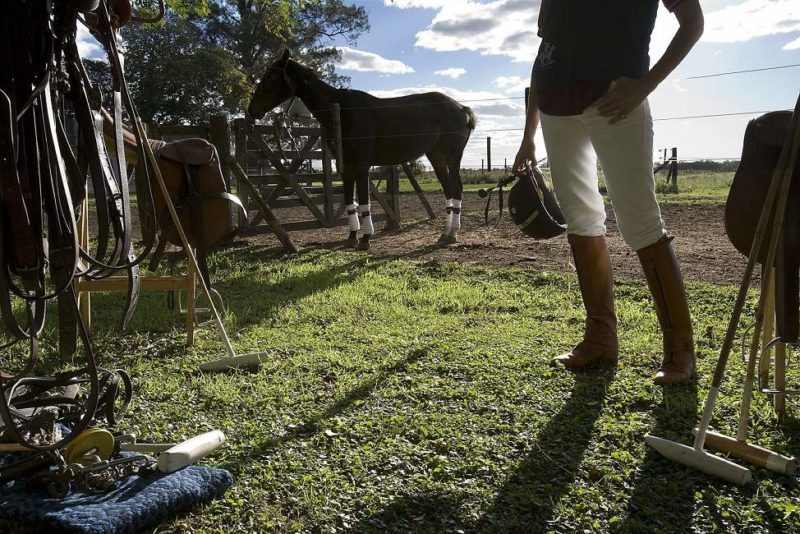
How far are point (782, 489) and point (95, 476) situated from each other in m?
1.97

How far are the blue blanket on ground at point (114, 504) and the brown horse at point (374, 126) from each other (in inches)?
223

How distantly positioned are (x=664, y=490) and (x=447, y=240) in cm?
593

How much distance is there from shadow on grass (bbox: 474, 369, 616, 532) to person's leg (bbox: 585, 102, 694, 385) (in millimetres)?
359

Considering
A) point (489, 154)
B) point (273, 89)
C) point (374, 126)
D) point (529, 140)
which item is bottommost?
point (529, 140)

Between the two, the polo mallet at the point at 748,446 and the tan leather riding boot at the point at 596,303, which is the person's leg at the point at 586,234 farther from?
the polo mallet at the point at 748,446

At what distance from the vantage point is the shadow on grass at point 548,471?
5.61 ft

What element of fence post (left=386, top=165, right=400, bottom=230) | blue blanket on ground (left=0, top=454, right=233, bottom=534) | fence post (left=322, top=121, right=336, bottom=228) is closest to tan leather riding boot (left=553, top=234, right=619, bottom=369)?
blue blanket on ground (left=0, top=454, right=233, bottom=534)

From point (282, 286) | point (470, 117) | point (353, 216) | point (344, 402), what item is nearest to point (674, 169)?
point (470, 117)

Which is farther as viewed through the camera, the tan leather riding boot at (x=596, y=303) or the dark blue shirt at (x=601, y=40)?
the tan leather riding boot at (x=596, y=303)

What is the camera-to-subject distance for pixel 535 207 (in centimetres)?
359

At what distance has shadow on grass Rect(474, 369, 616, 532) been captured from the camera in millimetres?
1711

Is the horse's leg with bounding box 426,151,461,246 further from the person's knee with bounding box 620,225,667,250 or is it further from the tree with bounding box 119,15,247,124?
the tree with bounding box 119,15,247,124

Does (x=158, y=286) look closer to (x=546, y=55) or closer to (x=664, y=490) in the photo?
(x=546, y=55)

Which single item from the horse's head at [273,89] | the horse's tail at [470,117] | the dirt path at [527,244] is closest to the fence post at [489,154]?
the dirt path at [527,244]
